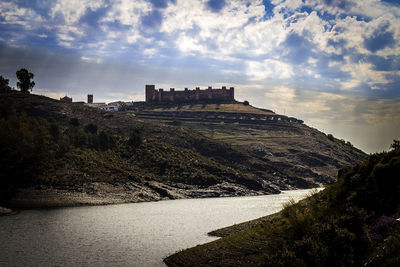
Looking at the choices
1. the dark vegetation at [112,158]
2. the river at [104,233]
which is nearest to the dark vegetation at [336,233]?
the river at [104,233]

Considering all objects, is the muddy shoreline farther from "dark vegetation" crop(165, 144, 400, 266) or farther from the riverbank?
"dark vegetation" crop(165, 144, 400, 266)

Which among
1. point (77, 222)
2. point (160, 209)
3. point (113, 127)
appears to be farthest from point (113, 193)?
point (113, 127)

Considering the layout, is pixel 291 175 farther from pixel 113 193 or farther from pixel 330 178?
pixel 113 193

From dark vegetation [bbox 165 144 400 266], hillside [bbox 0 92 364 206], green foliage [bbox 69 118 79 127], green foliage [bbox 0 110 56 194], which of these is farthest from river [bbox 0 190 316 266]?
green foliage [bbox 69 118 79 127]

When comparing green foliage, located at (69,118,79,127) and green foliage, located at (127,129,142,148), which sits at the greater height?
green foliage, located at (69,118,79,127)

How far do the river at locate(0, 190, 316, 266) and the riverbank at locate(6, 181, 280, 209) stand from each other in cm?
629

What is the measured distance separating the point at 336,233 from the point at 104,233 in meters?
39.6

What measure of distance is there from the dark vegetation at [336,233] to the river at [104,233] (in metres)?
5.84

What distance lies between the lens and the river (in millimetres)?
43188

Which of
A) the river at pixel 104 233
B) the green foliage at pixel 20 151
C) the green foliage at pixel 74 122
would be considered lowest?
the river at pixel 104 233

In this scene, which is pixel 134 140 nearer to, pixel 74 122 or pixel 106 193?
pixel 74 122

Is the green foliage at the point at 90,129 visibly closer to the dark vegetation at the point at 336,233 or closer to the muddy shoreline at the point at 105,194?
the muddy shoreline at the point at 105,194

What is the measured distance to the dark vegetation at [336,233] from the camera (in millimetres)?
27141

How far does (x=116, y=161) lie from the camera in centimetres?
13312
